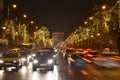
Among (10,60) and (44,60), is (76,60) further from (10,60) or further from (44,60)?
(10,60)

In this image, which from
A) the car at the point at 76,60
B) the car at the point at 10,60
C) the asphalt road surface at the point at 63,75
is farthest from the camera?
the car at the point at 76,60

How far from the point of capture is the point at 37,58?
105 ft

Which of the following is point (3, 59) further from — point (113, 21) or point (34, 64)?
point (113, 21)

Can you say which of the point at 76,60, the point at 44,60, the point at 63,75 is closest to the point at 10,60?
the point at 44,60

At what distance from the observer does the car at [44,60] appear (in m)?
31.6

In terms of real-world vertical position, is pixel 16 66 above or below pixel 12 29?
below

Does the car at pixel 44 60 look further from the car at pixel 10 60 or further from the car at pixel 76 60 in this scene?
the car at pixel 76 60

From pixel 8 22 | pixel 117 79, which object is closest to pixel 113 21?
pixel 117 79

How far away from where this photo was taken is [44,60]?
31.9 metres

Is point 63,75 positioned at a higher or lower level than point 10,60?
lower

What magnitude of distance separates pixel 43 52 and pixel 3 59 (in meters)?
3.99

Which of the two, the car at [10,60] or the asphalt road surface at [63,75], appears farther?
the car at [10,60]

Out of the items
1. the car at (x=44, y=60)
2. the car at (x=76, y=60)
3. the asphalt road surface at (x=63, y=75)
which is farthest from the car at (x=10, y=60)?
the car at (x=76, y=60)

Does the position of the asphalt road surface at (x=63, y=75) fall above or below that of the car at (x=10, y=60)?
below
